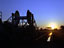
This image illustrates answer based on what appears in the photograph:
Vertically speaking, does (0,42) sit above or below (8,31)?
below

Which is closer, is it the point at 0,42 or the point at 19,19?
the point at 0,42

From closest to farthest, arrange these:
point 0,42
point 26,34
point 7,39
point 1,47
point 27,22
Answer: point 1,47 < point 0,42 < point 7,39 < point 26,34 < point 27,22

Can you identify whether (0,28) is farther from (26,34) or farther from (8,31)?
(26,34)

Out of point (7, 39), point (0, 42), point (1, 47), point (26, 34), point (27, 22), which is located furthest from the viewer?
point (27, 22)

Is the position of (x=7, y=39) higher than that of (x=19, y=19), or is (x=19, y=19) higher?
(x=19, y=19)

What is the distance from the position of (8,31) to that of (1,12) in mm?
3263

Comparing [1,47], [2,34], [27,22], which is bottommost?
[1,47]

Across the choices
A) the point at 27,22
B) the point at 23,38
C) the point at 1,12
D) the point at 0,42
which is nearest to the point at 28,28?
the point at 27,22

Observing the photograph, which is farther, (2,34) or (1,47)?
(2,34)

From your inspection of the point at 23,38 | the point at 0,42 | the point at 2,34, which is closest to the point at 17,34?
the point at 23,38

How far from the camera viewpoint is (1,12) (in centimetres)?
2075

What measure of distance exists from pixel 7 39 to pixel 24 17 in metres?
7.72

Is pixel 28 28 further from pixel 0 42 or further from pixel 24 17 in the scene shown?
pixel 0 42

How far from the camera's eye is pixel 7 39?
59.1 feet
